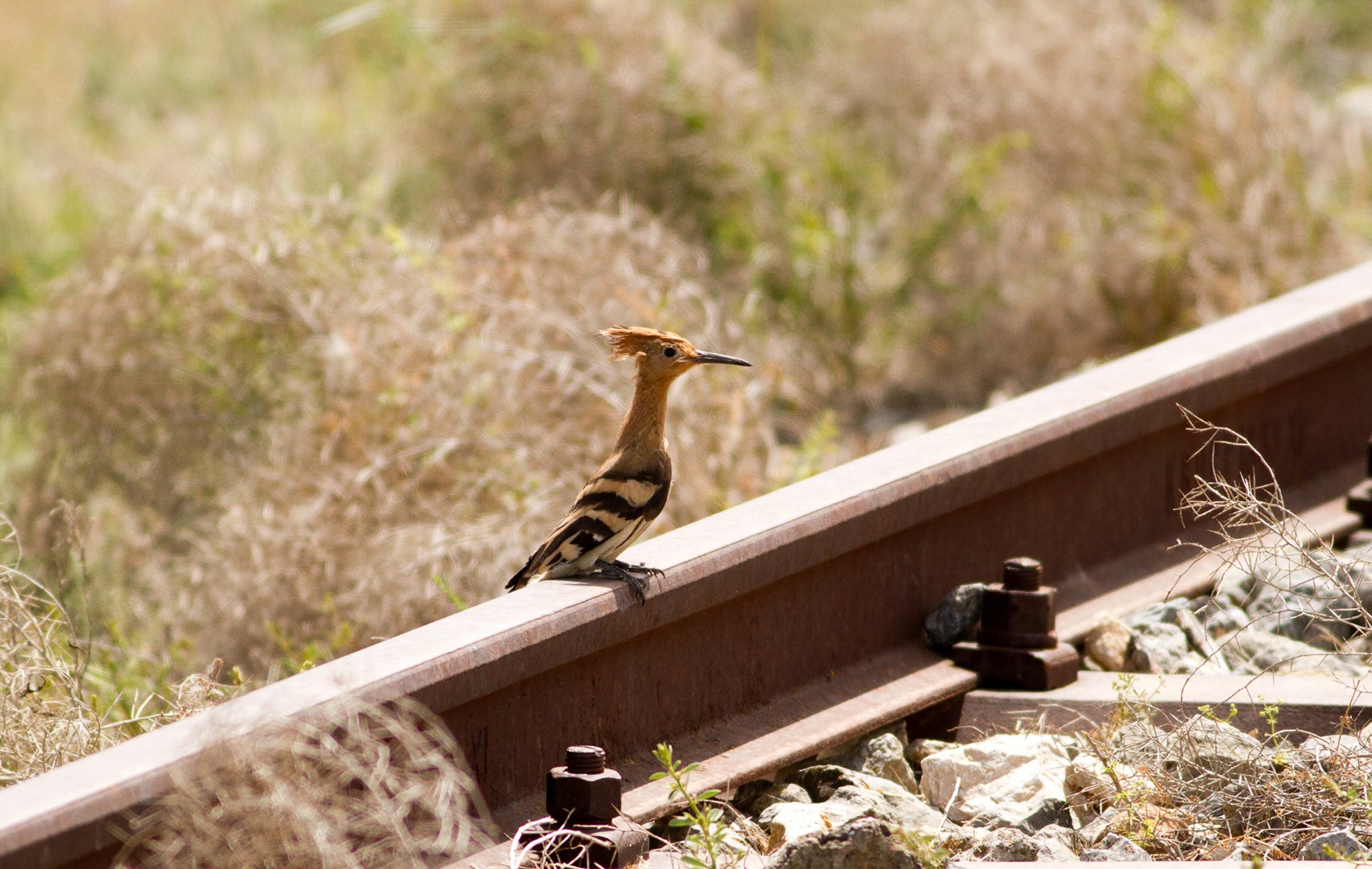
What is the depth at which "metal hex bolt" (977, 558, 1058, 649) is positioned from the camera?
13.9 ft

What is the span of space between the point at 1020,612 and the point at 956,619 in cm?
20

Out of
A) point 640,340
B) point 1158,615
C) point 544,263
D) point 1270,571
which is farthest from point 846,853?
point 544,263

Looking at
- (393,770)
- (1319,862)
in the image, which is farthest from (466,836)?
(1319,862)

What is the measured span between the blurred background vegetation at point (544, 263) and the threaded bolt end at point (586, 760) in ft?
4.14

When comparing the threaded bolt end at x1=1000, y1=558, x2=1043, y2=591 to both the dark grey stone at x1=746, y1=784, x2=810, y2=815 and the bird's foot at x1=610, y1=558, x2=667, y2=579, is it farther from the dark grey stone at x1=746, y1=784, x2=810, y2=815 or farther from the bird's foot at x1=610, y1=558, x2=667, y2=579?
the bird's foot at x1=610, y1=558, x2=667, y2=579

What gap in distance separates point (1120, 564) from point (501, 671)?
2447 millimetres

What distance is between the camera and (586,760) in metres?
3.25

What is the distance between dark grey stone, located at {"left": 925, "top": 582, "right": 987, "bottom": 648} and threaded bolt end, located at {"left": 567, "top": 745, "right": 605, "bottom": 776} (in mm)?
1426

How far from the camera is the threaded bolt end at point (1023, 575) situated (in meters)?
4.30

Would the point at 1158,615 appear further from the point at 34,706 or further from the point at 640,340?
the point at 34,706

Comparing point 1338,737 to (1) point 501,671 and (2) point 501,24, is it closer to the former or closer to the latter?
(1) point 501,671

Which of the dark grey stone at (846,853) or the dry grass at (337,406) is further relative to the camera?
the dry grass at (337,406)

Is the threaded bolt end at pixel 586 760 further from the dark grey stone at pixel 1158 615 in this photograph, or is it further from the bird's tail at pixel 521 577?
the dark grey stone at pixel 1158 615

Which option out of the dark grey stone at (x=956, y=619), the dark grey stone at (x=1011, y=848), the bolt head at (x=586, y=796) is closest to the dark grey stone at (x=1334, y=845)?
the dark grey stone at (x=1011, y=848)
